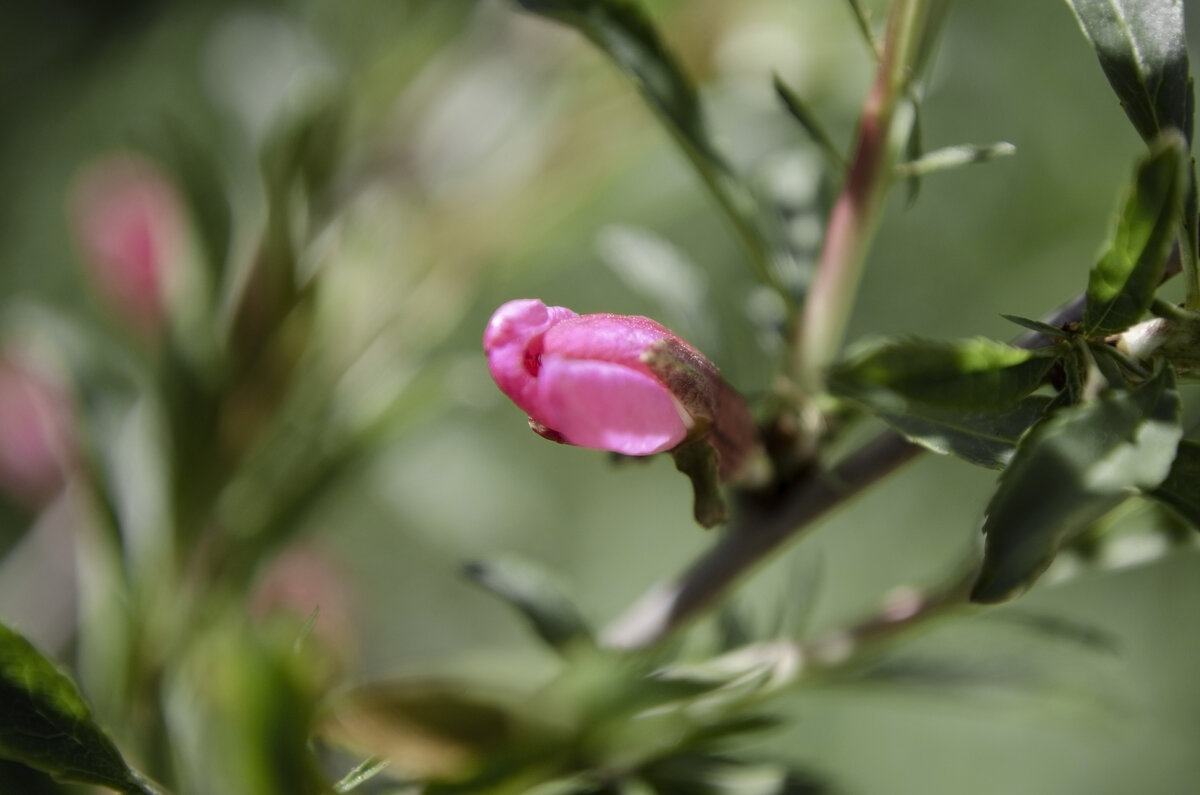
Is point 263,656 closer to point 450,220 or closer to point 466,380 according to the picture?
point 466,380

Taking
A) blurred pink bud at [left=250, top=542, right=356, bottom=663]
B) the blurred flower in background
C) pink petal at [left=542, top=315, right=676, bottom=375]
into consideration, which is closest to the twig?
pink petal at [left=542, top=315, right=676, bottom=375]

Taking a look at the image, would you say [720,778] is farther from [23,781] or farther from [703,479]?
[23,781]

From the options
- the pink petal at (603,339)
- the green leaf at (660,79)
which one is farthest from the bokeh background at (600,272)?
the pink petal at (603,339)

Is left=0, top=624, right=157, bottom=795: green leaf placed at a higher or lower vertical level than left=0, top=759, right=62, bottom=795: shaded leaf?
higher

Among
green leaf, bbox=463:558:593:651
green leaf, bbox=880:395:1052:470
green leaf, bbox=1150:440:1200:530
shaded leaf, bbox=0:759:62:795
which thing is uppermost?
green leaf, bbox=880:395:1052:470

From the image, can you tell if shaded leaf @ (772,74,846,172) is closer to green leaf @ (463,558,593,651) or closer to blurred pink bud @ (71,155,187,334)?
green leaf @ (463,558,593,651)

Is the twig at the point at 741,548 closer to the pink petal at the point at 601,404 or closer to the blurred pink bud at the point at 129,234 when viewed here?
the pink petal at the point at 601,404
